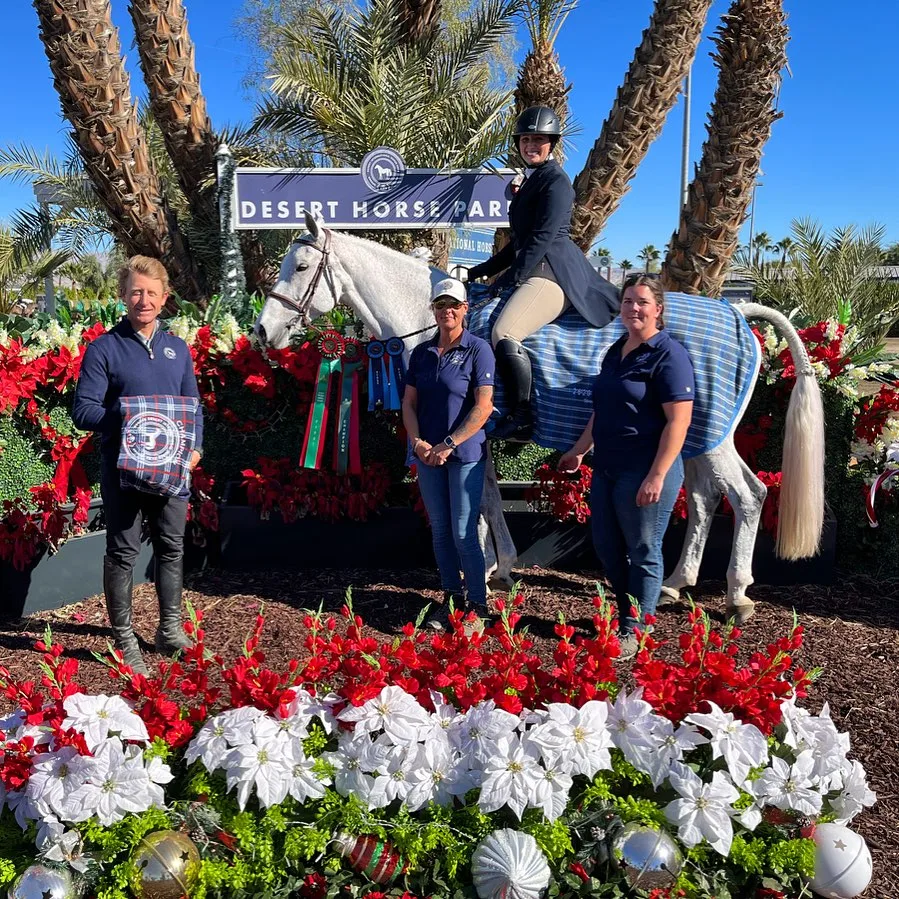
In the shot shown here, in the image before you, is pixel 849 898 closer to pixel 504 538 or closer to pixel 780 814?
pixel 780 814

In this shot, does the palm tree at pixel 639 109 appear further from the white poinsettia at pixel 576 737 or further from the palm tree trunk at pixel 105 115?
the white poinsettia at pixel 576 737

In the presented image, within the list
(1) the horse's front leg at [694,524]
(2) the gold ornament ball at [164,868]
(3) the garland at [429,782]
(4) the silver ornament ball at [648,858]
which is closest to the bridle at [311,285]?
(1) the horse's front leg at [694,524]

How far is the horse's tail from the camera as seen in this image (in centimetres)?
441

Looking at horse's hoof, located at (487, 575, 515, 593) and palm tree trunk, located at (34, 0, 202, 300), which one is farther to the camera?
palm tree trunk, located at (34, 0, 202, 300)

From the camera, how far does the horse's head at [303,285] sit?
476 centimetres

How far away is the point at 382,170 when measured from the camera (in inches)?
267

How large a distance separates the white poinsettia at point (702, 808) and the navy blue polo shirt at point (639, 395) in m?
1.75

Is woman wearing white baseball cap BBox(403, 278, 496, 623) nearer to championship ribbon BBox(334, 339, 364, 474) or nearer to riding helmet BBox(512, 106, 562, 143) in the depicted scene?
riding helmet BBox(512, 106, 562, 143)

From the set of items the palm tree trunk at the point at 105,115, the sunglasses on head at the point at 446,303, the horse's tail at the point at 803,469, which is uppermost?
the palm tree trunk at the point at 105,115

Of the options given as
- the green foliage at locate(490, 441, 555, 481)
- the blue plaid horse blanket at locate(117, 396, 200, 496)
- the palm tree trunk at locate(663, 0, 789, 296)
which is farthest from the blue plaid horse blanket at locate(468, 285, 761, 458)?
the palm tree trunk at locate(663, 0, 789, 296)

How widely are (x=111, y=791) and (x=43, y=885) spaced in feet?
0.85

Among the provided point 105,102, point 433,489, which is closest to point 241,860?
point 433,489

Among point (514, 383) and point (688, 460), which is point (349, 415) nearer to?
point (514, 383)

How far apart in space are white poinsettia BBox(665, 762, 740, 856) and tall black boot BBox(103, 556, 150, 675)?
2.63 metres
